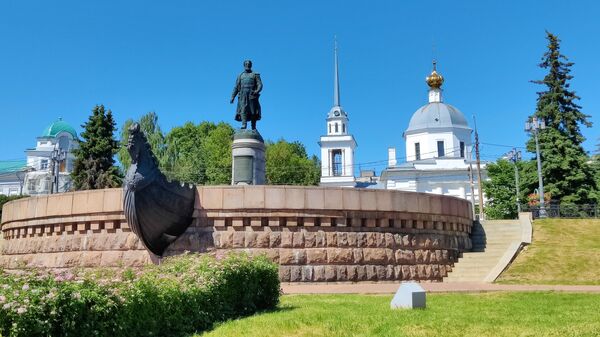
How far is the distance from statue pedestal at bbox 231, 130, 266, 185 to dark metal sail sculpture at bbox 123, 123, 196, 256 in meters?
3.67

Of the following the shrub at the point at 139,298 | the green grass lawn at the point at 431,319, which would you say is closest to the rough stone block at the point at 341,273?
the green grass lawn at the point at 431,319

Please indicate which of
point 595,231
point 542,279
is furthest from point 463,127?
point 542,279

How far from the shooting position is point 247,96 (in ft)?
57.9

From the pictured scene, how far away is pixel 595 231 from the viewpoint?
19844mm

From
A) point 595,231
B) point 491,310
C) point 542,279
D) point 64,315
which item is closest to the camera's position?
point 64,315

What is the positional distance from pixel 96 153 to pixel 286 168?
88.1ft

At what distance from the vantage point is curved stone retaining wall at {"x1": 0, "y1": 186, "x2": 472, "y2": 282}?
13.7 m

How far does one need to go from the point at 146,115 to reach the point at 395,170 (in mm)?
29507

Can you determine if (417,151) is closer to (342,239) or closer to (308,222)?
(342,239)

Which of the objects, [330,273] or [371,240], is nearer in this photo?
[330,273]

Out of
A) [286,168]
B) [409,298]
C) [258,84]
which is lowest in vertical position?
[409,298]

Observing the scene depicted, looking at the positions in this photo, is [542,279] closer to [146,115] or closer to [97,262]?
[97,262]

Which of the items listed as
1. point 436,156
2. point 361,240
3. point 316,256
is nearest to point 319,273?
point 316,256

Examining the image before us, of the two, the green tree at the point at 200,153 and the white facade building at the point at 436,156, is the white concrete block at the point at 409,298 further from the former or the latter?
the white facade building at the point at 436,156
